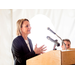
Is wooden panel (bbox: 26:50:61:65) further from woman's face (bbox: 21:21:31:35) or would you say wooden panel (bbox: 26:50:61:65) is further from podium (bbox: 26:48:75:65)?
woman's face (bbox: 21:21:31:35)

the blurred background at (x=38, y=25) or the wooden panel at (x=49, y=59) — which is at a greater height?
the blurred background at (x=38, y=25)

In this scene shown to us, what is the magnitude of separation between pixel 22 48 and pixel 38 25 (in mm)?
996

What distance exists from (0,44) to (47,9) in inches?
47.4

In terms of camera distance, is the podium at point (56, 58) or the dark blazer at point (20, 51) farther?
the dark blazer at point (20, 51)

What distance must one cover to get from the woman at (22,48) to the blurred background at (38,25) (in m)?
0.64

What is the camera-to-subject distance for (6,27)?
91.9 inches

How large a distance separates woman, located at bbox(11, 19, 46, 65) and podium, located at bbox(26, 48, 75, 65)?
21 cm

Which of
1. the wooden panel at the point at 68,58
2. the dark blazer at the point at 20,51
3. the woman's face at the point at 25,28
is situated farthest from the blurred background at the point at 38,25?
the wooden panel at the point at 68,58

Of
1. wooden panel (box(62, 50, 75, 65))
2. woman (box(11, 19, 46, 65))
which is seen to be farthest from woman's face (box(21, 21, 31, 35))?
wooden panel (box(62, 50, 75, 65))

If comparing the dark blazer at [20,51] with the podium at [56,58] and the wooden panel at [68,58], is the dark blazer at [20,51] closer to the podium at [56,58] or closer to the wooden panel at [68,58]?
the podium at [56,58]

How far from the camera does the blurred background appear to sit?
2334 mm

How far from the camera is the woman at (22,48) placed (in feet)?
4.59

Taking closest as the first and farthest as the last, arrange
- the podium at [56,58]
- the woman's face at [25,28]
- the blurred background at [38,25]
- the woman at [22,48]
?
the podium at [56,58]
the woman at [22,48]
the woman's face at [25,28]
the blurred background at [38,25]
